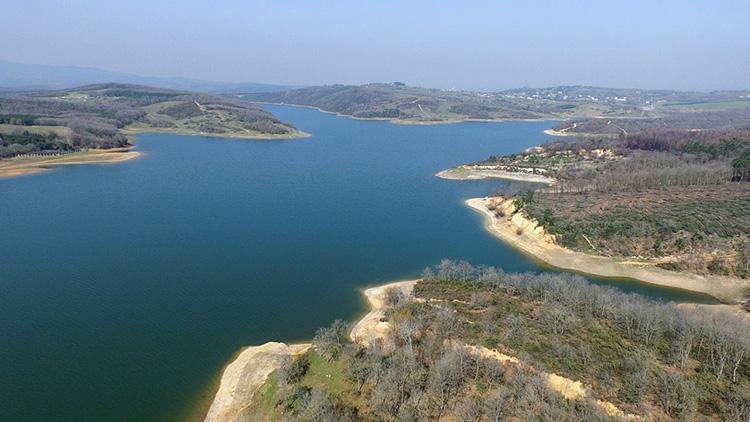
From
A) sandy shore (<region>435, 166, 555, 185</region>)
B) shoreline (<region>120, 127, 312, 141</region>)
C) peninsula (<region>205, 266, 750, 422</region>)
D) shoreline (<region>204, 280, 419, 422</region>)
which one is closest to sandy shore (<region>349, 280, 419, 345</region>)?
shoreline (<region>204, 280, 419, 422</region>)

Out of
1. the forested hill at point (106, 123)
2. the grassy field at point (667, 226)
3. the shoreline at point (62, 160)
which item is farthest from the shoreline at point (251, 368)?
the forested hill at point (106, 123)

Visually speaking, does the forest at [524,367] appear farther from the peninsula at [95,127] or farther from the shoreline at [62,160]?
the peninsula at [95,127]

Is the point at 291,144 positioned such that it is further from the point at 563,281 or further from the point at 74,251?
the point at 563,281

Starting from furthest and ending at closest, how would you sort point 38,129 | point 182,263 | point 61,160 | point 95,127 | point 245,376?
1. point 95,127
2. point 38,129
3. point 61,160
4. point 182,263
5. point 245,376

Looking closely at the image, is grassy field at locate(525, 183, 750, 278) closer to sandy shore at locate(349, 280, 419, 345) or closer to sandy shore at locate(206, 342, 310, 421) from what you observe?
sandy shore at locate(349, 280, 419, 345)

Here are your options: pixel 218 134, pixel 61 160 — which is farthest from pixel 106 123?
pixel 61 160

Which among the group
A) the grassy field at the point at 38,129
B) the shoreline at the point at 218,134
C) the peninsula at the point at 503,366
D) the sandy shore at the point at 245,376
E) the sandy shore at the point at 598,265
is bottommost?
the sandy shore at the point at 245,376

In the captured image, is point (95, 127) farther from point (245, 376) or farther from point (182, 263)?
point (245, 376)
